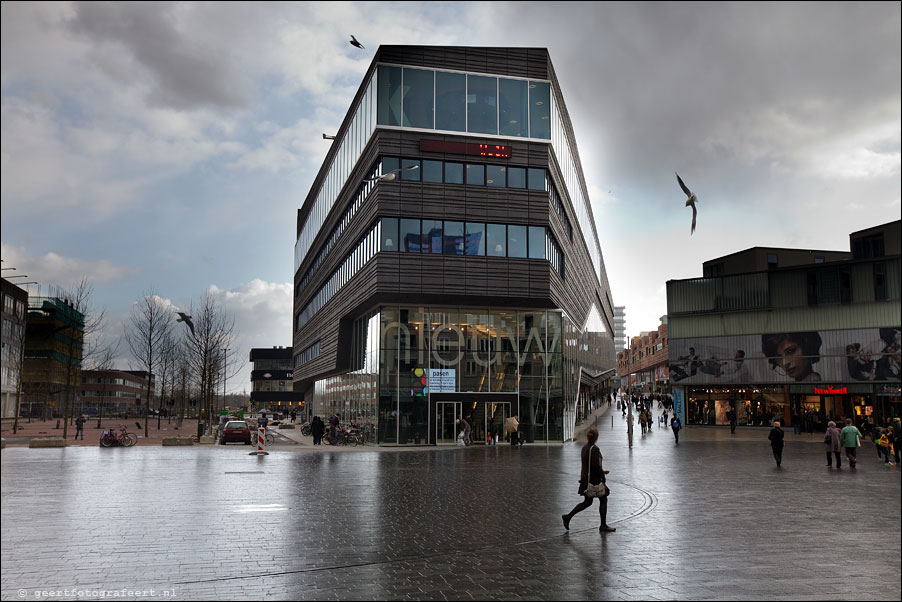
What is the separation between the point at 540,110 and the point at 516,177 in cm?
430

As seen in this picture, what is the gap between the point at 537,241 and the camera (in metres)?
40.4

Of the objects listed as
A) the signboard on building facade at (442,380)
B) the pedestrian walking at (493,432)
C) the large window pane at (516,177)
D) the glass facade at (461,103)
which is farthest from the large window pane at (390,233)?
the pedestrian walking at (493,432)

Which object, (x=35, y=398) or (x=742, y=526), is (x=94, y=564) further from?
(x=35, y=398)

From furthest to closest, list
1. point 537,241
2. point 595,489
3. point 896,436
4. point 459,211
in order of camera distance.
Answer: point 537,241 → point 459,211 → point 896,436 → point 595,489

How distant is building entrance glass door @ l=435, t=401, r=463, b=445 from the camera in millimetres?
40750

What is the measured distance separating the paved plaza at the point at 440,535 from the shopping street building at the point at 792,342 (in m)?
30.5

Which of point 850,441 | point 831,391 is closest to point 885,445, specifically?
point 850,441

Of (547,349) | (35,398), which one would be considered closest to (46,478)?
(547,349)

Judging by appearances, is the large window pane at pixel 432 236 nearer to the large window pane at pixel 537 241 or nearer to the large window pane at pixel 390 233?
the large window pane at pixel 390 233

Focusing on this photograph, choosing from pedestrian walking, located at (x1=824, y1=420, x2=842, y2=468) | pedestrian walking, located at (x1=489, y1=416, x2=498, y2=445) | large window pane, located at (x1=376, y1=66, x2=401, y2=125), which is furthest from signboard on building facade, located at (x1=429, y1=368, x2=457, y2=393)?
pedestrian walking, located at (x1=824, y1=420, x2=842, y2=468)

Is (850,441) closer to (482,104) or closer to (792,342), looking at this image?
(482,104)

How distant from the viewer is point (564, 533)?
12.2m

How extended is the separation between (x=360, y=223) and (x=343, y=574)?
35.9 m

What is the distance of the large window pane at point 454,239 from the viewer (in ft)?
129
